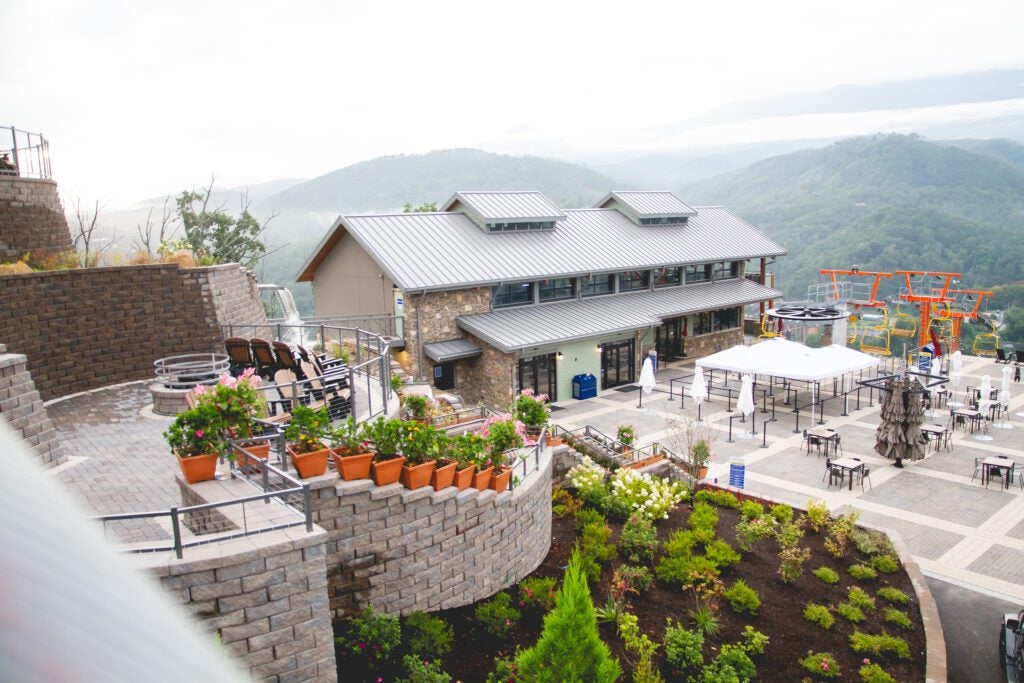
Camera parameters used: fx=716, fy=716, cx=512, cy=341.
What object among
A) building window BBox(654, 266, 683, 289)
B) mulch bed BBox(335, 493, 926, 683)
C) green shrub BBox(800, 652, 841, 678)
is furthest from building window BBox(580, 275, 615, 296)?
green shrub BBox(800, 652, 841, 678)

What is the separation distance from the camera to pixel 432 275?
946 inches

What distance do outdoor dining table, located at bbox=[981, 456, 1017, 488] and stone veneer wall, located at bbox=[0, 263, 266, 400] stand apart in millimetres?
18714

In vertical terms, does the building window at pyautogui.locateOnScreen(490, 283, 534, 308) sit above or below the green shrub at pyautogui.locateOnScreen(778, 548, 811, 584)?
above

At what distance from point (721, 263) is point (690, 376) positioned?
867cm

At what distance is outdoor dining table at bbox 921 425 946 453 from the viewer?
66.6 ft

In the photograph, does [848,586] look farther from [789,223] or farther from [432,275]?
[789,223]

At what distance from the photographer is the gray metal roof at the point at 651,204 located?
111 feet

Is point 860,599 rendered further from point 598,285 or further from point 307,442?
point 598,285

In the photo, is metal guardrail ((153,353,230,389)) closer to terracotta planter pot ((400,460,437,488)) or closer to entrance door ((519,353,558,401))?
terracotta planter pot ((400,460,437,488))

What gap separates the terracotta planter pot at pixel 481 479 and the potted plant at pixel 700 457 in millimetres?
8050

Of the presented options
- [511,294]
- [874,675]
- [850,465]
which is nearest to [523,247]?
[511,294]

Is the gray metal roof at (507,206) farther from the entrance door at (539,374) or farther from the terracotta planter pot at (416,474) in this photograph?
the terracotta planter pot at (416,474)

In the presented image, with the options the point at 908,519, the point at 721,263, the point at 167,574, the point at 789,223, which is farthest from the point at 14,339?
the point at 789,223

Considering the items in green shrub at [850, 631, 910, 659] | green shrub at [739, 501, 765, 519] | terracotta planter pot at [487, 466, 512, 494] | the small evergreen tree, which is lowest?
green shrub at [850, 631, 910, 659]
